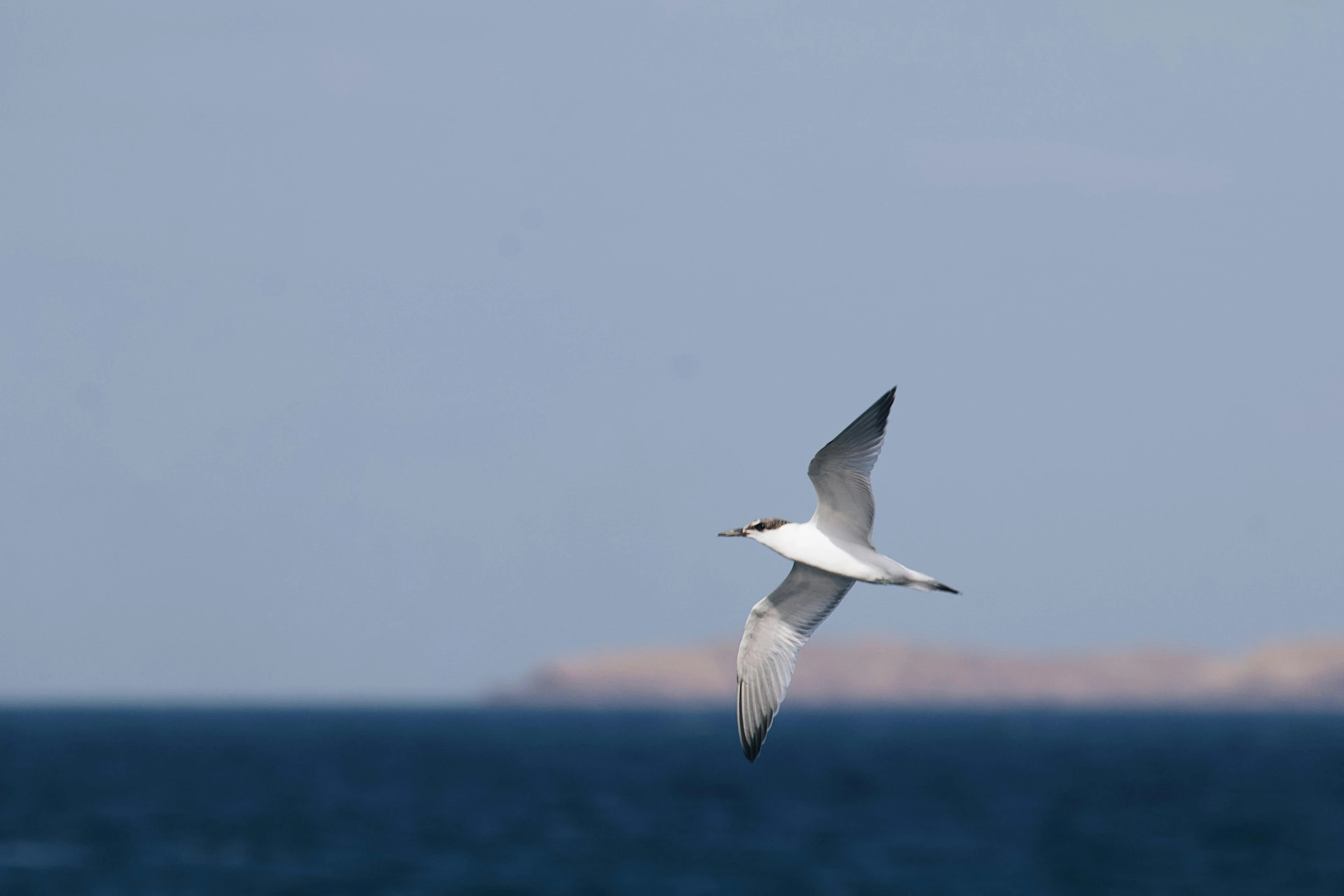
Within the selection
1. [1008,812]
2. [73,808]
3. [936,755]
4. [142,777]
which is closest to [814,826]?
[1008,812]

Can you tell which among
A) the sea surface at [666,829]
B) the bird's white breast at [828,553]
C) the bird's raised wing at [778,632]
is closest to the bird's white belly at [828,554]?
the bird's white breast at [828,553]

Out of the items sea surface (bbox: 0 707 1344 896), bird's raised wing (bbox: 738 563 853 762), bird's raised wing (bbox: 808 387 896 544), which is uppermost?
bird's raised wing (bbox: 808 387 896 544)

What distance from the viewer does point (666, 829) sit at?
10806cm

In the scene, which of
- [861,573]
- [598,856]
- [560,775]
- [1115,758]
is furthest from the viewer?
[1115,758]

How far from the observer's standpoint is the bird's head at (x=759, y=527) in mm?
17078

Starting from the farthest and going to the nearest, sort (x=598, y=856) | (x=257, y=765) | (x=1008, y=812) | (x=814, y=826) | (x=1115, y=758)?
1. (x=1115, y=758)
2. (x=257, y=765)
3. (x=1008, y=812)
4. (x=814, y=826)
5. (x=598, y=856)

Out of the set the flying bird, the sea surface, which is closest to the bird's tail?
the flying bird

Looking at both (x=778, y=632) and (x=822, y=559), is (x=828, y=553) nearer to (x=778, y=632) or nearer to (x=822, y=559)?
(x=822, y=559)

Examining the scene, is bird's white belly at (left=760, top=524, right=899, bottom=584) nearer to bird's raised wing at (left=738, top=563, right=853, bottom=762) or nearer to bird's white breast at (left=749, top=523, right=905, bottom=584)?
bird's white breast at (left=749, top=523, right=905, bottom=584)

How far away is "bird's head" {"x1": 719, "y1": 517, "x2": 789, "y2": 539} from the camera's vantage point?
672 inches

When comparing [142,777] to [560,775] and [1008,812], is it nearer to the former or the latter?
[560,775]

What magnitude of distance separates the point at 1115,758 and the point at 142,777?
113 metres

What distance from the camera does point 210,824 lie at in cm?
11125

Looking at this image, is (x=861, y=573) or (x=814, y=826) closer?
(x=861, y=573)
